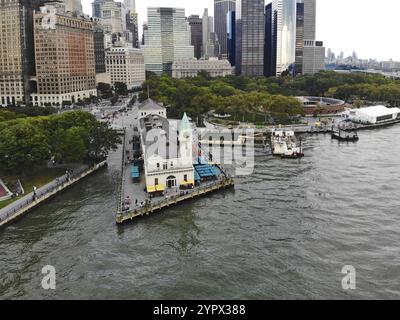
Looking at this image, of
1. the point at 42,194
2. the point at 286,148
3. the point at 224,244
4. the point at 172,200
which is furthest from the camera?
the point at 286,148

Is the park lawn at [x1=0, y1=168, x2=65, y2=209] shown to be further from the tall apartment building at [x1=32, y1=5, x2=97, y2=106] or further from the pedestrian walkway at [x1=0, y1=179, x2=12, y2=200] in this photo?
the tall apartment building at [x1=32, y1=5, x2=97, y2=106]

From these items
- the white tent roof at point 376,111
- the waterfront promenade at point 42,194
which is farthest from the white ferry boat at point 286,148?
the white tent roof at point 376,111

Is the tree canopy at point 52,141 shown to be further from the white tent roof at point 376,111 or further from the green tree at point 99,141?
the white tent roof at point 376,111

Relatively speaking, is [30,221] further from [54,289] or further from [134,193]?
[54,289]

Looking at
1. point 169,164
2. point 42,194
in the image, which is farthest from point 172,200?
point 42,194

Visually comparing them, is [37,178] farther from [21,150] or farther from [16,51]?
[16,51]
